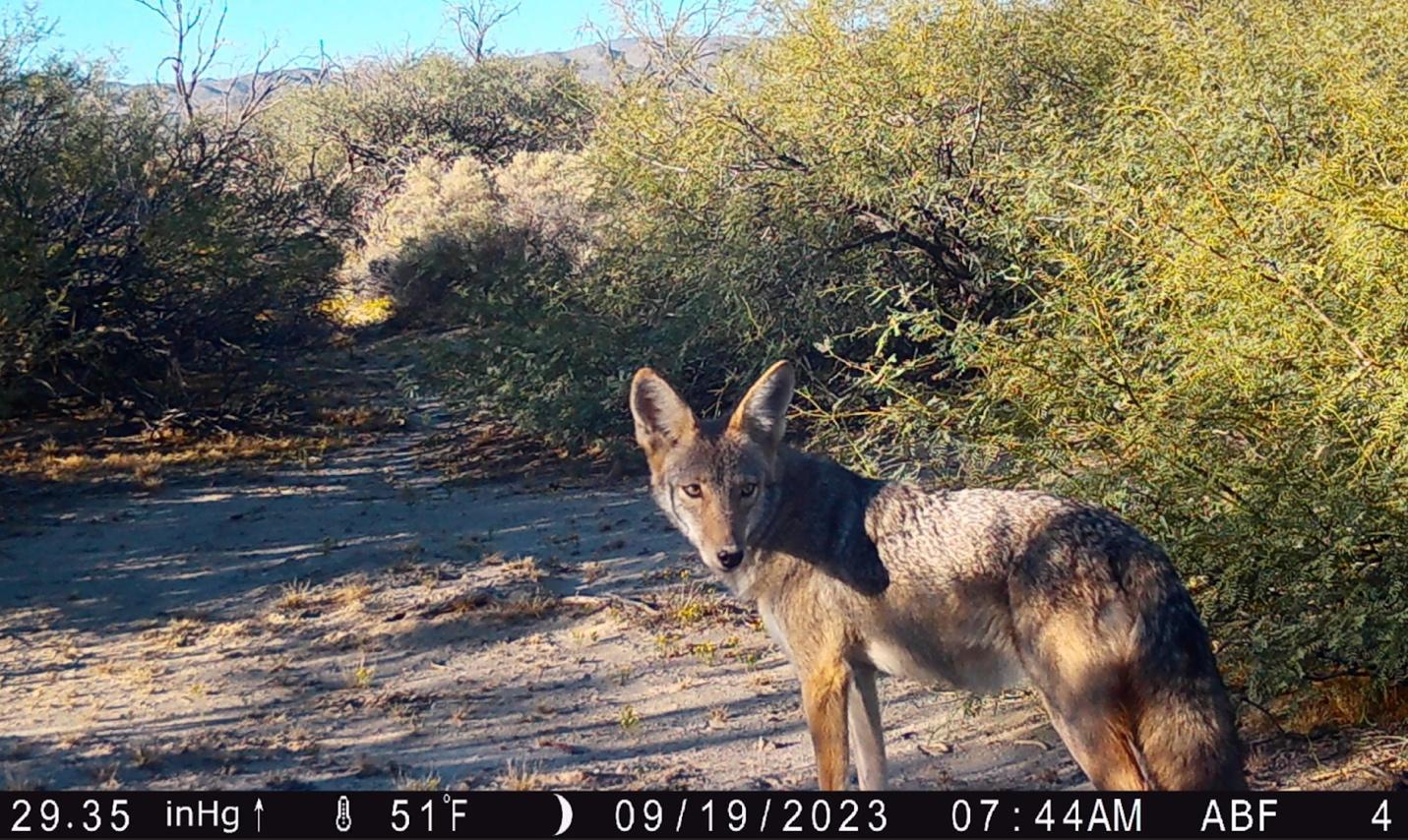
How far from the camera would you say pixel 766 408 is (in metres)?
4.97

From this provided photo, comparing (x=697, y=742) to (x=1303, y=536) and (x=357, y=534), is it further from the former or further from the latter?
(x=357, y=534)

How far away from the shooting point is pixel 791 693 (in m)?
6.46

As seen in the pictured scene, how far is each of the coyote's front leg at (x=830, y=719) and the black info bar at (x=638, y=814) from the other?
78 millimetres

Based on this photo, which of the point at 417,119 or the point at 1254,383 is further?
the point at 417,119

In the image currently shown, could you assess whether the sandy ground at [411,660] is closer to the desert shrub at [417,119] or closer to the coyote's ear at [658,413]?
the coyote's ear at [658,413]

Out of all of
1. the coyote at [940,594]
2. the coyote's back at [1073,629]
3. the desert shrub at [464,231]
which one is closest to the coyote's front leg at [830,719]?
the coyote at [940,594]

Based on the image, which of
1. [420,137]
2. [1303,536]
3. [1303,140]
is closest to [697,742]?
[1303,536]

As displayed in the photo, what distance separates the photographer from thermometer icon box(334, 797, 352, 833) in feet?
15.4

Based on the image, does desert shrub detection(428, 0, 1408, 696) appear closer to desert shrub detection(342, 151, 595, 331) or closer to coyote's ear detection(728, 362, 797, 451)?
coyote's ear detection(728, 362, 797, 451)

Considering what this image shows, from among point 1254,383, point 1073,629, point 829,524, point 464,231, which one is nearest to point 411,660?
point 829,524

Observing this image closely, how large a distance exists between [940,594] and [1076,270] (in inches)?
75.8

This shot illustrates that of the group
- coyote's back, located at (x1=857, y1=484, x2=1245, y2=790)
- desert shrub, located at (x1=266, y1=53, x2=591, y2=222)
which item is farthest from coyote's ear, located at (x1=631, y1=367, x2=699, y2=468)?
desert shrub, located at (x1=266, y1=53, x2=591, y2=222)

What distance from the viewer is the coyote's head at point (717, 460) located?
4738mm

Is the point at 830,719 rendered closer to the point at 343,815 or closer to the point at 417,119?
the point at 343,815
